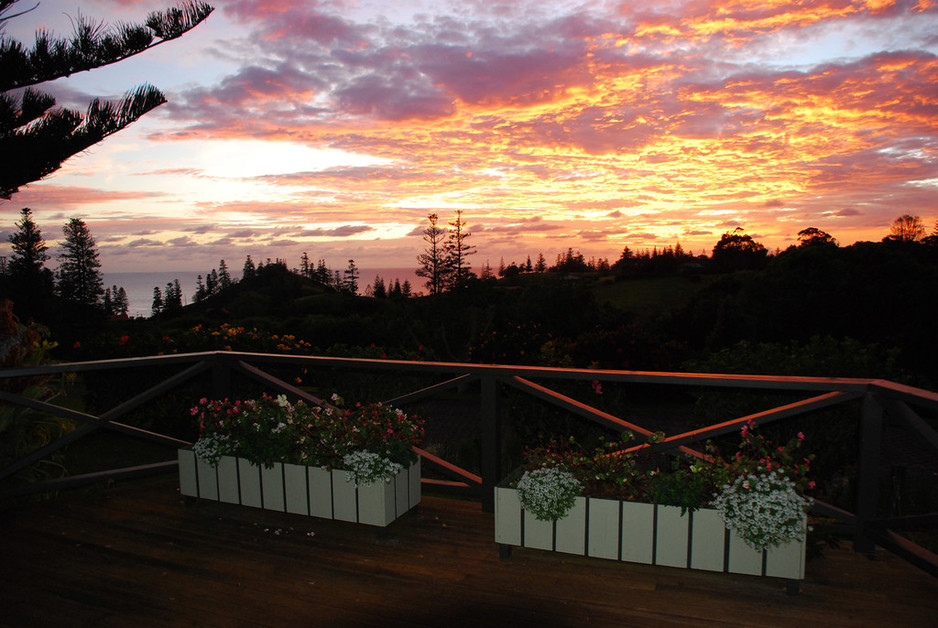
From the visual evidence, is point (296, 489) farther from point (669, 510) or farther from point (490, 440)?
point (669, 510)

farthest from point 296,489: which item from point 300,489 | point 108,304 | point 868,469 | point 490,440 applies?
point 108,304

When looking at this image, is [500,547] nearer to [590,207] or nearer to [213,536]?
[213,536]

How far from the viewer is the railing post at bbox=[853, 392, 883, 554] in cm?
279

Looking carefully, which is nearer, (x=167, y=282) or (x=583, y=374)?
(x=583, y=374)

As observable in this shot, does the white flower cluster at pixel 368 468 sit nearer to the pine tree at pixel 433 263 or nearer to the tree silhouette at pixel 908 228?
the pine tree at pixel 433 263

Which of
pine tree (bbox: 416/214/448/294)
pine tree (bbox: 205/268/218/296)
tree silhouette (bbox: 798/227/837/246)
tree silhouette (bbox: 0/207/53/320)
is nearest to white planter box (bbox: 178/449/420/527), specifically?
tree silhouette (bbox: 798/227/837/246)

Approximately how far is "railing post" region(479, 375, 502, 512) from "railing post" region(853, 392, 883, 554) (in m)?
1.99

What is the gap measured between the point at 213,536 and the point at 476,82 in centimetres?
703

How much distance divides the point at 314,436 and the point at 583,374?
1.68m

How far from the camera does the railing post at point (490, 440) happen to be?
11.6 feet

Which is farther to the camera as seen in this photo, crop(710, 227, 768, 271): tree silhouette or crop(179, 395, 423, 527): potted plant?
crop(710, 227, 768, 271): tree silhouette

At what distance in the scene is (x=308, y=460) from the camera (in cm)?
336

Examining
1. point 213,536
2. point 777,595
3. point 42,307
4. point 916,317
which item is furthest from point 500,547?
point 42,307

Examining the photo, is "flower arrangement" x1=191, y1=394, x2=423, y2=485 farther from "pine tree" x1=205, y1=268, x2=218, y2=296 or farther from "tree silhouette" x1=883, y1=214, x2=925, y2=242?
"pine tree" x1=205, y1=268, x2=218, y2=296
